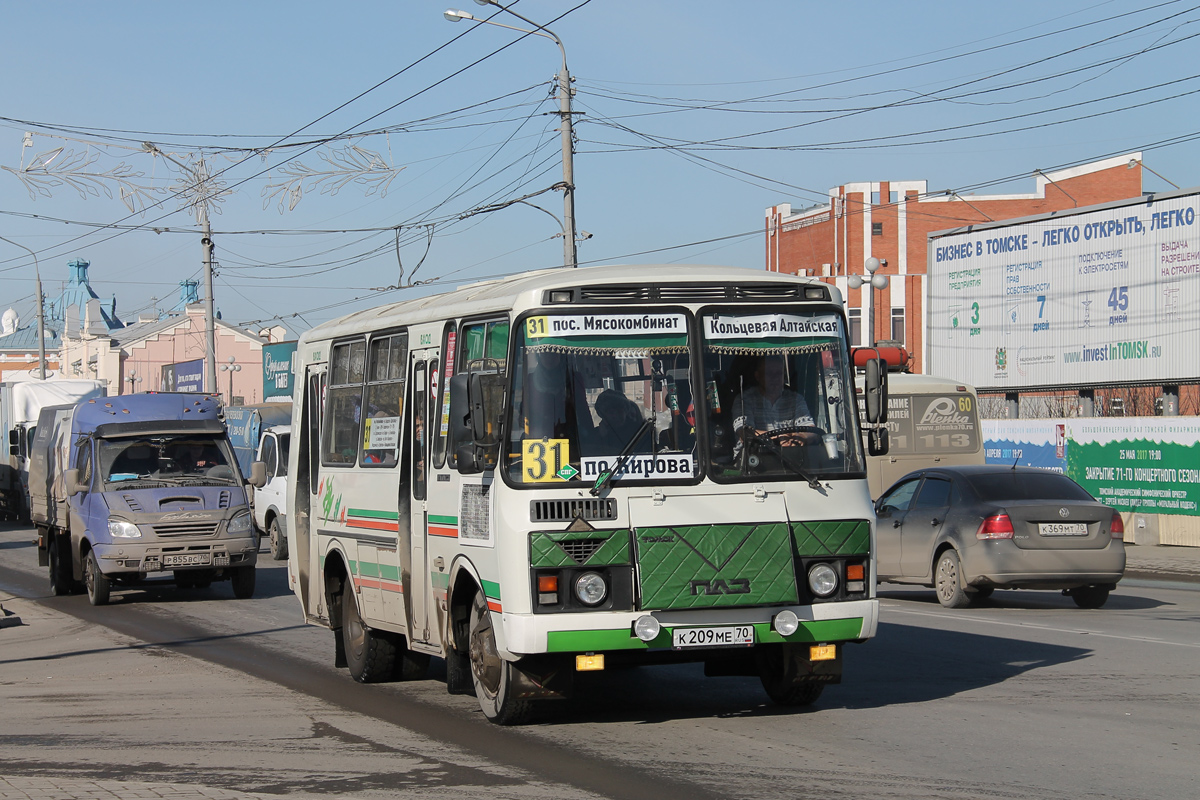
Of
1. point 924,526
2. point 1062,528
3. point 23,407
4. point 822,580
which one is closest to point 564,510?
point 822,580

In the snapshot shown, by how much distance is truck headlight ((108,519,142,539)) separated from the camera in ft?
60.3

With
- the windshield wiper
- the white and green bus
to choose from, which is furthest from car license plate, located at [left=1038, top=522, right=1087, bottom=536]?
the windshield wiper

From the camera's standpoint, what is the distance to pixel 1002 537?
1503cm

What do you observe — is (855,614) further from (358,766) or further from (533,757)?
(358,766)

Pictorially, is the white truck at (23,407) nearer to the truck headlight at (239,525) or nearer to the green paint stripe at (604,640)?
the truck headlight at (239,525)

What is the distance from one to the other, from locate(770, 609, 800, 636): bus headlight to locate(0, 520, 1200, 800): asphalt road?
2.00 feet

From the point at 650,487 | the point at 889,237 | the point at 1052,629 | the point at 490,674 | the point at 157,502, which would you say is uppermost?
the point at 889,237

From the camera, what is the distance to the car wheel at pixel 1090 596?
621 inches

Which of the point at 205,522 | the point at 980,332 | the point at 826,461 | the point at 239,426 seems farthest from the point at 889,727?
the point at 239,426

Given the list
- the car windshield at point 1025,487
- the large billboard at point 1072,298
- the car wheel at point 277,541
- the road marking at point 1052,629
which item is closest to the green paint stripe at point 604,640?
the road marking at point 1052,629

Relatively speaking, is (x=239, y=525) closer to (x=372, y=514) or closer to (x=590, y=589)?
(x=372, y=514)

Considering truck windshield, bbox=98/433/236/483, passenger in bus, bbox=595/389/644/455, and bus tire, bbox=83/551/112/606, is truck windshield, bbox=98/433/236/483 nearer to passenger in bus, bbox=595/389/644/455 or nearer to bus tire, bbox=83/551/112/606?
bus tire, bbox=83/551/112/606

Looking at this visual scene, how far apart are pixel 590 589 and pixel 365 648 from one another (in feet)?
11.9

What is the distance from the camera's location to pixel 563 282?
8.38 m
